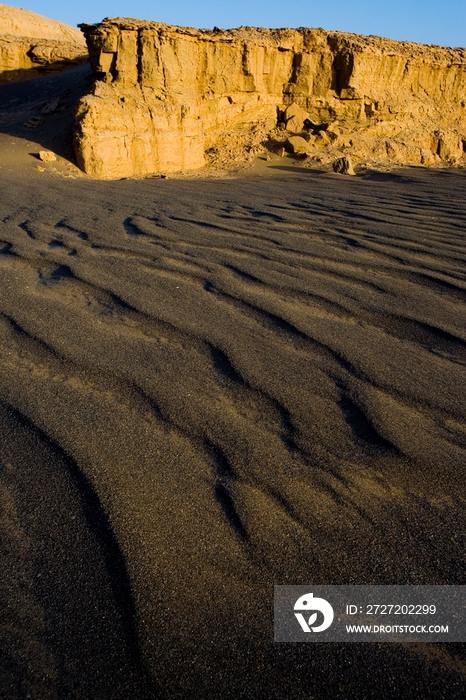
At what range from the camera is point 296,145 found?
10.1 meters

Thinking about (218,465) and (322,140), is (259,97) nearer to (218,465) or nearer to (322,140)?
(322,140)

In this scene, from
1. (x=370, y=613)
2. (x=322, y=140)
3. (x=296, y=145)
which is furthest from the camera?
(x=322, y=140)

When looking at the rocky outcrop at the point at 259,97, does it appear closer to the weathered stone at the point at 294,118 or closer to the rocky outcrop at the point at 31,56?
the weathered stone at the point at 294,118

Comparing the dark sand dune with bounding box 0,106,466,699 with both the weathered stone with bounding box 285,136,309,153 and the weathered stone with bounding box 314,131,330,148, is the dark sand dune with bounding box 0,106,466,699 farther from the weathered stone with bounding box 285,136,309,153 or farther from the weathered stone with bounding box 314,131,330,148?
the weathered stone with bounding box 314,131,330,148

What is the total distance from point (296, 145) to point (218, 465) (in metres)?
9.95

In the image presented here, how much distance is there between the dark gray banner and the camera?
100 cm

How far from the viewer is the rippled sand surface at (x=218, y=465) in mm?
948

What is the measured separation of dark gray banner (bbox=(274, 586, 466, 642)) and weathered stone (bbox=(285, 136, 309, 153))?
1021cm

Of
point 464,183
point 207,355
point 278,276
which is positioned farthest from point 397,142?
point 207,355

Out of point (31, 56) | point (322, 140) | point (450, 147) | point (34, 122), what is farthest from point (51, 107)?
point (450, 147)

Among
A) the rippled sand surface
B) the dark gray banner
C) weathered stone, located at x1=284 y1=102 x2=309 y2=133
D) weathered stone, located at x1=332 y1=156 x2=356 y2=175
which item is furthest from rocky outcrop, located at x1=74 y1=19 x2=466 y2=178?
the dark gray banner

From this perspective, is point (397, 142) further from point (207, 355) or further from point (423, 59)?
point (207, 355)

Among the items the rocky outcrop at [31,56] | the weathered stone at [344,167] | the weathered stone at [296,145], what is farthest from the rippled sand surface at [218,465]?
the rocky outcrop at [31,56]

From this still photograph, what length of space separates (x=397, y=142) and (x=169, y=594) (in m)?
12.3
